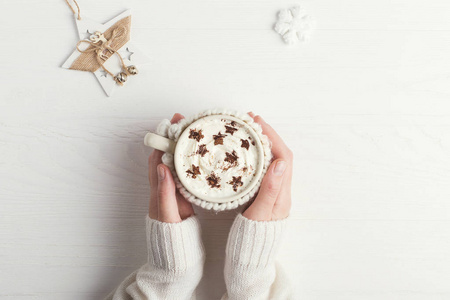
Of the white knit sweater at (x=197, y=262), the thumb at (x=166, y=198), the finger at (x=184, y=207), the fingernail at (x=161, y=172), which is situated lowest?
the white knit sweater at (x=197, y=262)

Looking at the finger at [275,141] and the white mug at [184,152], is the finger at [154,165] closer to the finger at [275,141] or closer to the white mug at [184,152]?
the white mug at [184,152]

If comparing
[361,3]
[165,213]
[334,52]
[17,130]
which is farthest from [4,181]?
[361,3]

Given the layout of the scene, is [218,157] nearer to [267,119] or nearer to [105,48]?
[267,119]

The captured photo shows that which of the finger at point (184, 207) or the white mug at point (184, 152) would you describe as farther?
the finger at point (184, 207)

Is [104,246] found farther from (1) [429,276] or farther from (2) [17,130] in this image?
(1) [429,276]

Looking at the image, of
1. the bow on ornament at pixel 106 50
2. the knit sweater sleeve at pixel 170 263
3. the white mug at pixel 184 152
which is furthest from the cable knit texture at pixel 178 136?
the bow on ornament at pixel 106 50

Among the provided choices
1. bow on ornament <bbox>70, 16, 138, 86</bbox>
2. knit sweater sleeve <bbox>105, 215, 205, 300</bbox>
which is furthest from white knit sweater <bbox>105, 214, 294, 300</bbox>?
bow on ornament <bbox>70, 16, 138, 86</bbox>
